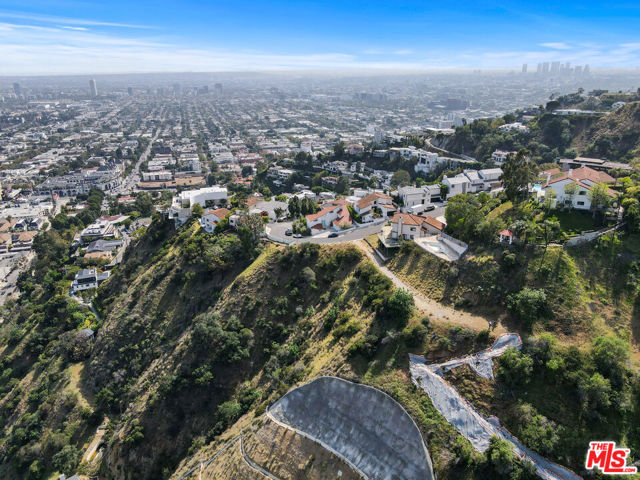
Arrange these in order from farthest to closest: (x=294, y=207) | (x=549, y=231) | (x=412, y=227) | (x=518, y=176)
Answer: (x=294, y=207)
(x=412, y=227)
(x=518, y=176)
(x=549, y=231)

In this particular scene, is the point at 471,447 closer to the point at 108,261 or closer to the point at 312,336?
the point at 312,336

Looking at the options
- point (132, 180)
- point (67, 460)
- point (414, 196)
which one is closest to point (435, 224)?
point (414, 196)

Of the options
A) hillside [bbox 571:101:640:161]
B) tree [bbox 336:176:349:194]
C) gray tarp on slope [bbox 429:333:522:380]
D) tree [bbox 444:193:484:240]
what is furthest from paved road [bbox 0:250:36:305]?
hillside [bbox 571:101:640:161]

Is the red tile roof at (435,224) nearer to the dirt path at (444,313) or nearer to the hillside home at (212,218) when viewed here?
the dirt path at (444,313)

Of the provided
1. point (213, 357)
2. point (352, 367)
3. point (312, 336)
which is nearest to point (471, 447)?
point (352, 367)

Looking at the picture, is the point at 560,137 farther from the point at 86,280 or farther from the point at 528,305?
the point at 86,280
